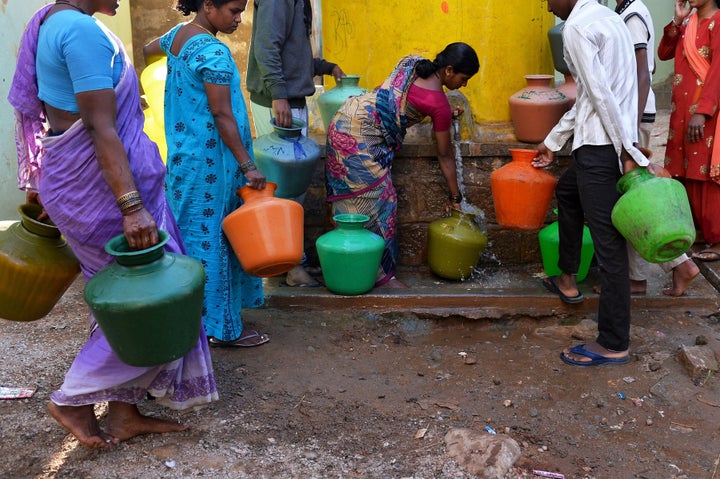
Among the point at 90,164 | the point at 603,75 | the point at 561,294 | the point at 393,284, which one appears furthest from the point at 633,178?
the point at 90,164

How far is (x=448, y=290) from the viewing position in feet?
14.7

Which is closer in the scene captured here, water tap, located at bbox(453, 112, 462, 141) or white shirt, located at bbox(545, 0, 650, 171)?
white shirt, located at bbox(545, 0, 650, 171)

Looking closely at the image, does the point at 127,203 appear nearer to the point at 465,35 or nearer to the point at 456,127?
the point at 456,127

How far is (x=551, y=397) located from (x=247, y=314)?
1.82 m

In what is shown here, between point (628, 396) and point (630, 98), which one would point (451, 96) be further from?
point (628, 396)

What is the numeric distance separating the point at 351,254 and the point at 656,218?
5.54 feet

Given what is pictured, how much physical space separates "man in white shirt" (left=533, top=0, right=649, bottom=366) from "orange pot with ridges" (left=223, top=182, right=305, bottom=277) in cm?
142

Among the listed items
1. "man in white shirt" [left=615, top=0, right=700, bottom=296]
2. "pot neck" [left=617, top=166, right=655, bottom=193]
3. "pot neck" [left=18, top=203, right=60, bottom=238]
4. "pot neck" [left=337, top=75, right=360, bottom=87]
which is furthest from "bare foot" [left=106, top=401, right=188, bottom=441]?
"man in white shirt" [left=615, top=0, right=700, bottom=296]

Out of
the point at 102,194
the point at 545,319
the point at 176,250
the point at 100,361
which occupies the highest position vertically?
the point at 102,194

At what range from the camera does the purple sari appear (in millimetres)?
2502

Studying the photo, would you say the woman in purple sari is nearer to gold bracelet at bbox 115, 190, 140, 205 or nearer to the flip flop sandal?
gold bracelet at bbox 115, 190, 140, 205

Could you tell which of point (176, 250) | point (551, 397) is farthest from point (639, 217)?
point (176, 250)

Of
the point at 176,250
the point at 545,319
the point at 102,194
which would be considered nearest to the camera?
the point at 102,194

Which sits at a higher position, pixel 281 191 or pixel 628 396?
pixel 281 191
